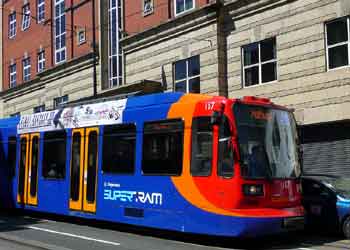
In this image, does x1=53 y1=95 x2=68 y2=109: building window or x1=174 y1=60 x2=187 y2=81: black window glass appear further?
x1=53 y1=95 x2=68 y2=109: building window

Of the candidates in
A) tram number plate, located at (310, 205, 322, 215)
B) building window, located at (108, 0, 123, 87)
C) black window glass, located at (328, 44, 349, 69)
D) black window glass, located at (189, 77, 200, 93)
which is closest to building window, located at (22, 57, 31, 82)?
building window, located at (108, 0, 123, 87)

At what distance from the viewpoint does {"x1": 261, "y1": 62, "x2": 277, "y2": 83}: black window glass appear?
21078 mm

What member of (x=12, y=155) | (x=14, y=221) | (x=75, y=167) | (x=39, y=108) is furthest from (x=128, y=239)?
(x=39, y=108)

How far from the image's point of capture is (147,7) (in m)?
27.9

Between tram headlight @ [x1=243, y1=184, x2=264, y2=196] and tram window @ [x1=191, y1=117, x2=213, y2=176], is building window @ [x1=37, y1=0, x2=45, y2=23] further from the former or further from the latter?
tram headlight @ [x1=243, y1=184, x2=264, y2=196]

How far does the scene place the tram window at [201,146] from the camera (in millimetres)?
11219

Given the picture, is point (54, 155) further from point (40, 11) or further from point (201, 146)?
point (40, 11)

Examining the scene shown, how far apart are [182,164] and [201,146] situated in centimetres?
59

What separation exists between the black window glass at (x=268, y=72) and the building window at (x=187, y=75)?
3454 millimetres

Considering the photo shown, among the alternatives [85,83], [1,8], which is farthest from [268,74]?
[1,8]

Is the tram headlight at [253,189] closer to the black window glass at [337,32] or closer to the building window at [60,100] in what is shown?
the black window glass at [337,32]

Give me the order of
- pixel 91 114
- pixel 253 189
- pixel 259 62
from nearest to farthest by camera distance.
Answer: pixel 253 189, pixel 91 114, pixel 259 62

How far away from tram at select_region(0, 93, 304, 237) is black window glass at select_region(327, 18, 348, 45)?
761 cm

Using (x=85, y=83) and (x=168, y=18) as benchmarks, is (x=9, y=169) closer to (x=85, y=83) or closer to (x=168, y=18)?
(x=168, y=18)
